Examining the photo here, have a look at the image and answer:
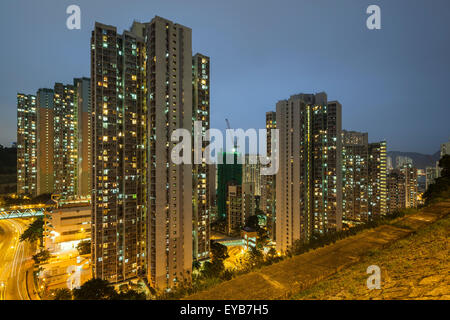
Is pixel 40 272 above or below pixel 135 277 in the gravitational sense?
above

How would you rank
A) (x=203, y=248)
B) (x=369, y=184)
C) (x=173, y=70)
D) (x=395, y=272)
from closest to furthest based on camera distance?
(x=395, y=272) < (x=173, y=70) < (x=203, y=248) < (x=369, y=184)

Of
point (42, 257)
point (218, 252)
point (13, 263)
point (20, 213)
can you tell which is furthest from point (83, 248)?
point (218, 252)

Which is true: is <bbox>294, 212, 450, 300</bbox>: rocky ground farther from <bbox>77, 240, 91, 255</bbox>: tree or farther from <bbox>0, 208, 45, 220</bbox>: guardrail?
<bbox>0, 208, 45, 220</bbox>: guardrail

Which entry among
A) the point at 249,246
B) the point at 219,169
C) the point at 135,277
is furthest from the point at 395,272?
the point at 219,169

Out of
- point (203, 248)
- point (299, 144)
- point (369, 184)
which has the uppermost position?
point (299, 144)

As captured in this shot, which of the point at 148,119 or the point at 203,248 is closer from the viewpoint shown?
the point at 148,119

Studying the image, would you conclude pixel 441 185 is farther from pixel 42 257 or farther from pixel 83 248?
pixel 42 257

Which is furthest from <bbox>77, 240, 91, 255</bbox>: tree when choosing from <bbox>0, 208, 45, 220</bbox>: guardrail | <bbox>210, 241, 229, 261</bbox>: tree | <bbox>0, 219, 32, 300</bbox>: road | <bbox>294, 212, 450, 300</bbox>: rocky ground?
<bbox>294, 212, 450, 300</bbox>: rocky ground
